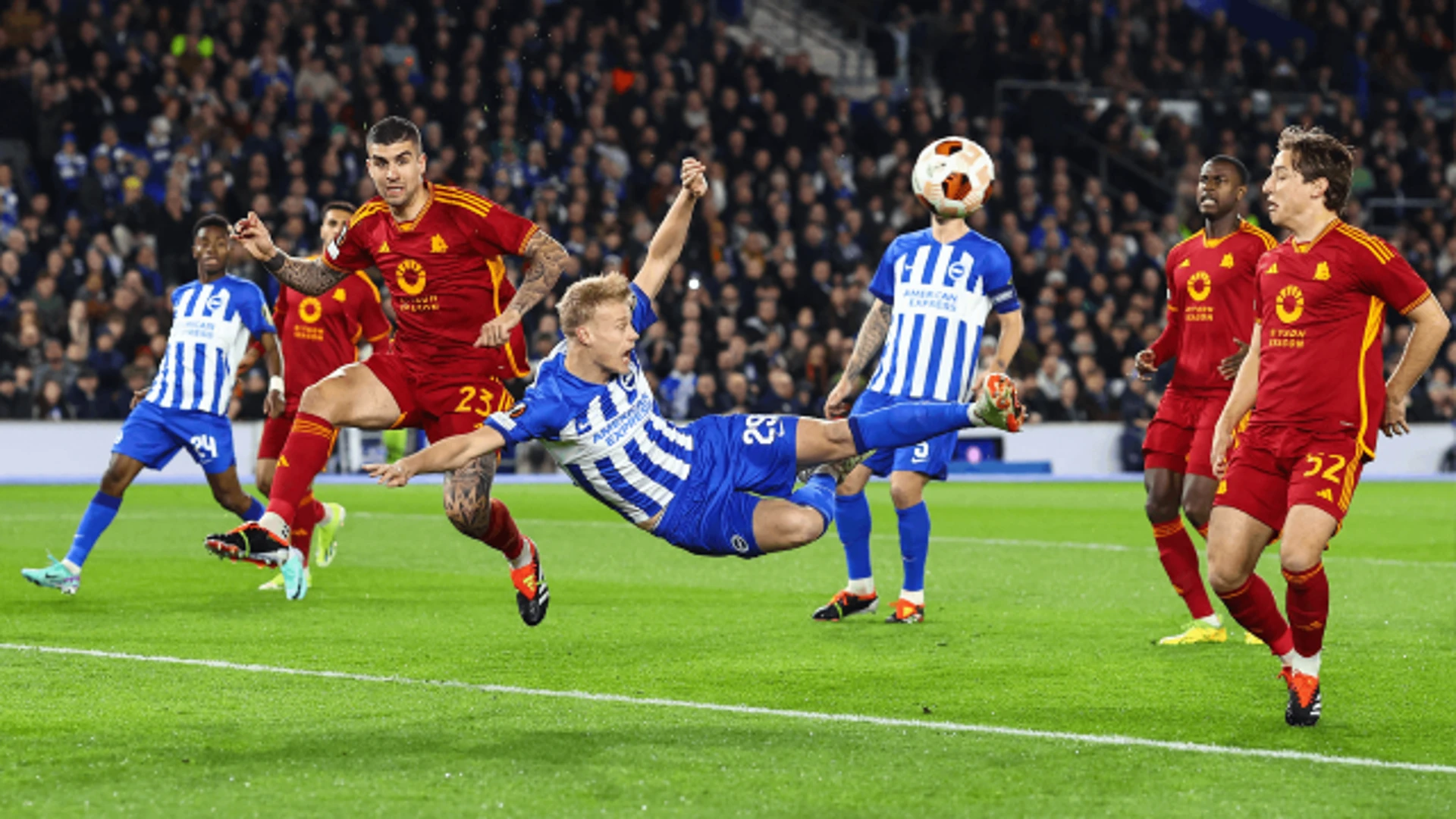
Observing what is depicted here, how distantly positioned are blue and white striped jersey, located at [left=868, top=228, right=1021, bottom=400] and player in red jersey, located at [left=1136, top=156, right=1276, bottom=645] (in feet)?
3.30

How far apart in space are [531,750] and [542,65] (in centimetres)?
1990

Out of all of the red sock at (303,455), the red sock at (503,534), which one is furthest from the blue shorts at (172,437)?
the red sock at (503,534)

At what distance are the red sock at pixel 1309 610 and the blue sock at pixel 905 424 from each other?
1.23m

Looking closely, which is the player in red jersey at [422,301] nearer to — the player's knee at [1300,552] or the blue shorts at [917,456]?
the blue shorts at [917,456]

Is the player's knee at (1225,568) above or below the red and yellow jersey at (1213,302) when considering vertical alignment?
below

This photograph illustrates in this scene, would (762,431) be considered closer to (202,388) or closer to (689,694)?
(689,694)

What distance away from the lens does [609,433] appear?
665cm

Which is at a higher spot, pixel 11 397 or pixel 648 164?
pixel 648 164

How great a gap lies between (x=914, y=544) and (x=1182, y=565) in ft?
4.59

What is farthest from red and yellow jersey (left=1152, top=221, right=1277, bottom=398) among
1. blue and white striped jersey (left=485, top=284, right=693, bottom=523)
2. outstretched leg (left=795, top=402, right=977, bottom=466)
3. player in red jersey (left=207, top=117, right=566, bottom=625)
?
player in red jersey (left=207, top=117, right=566, bottom=625)

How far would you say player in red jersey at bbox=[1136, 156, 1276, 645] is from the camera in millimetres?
8180

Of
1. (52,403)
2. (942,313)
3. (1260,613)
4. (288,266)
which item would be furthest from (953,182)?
(52,403)

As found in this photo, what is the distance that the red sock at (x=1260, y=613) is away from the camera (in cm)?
654

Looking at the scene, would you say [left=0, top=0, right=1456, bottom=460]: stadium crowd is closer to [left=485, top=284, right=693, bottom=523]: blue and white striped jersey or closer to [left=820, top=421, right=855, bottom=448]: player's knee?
[left=485, top=284, right=693, bottom=523]: blue and white striped jersey
